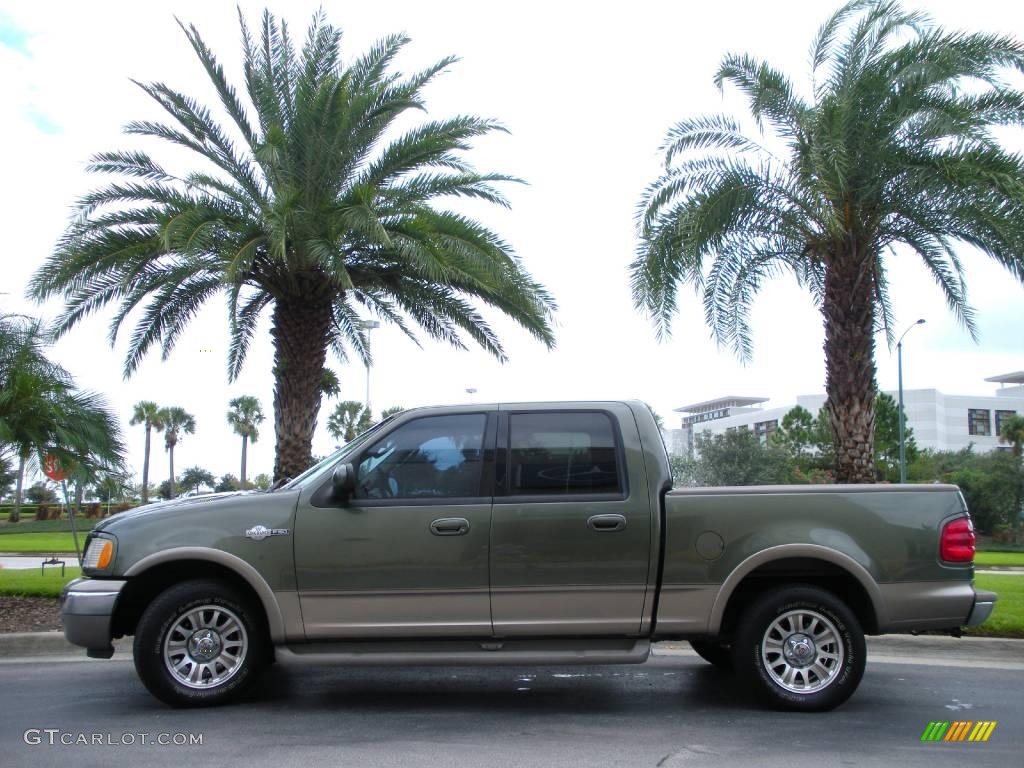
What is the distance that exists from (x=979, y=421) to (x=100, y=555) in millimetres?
105433

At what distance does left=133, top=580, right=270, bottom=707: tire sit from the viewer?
19.9ft

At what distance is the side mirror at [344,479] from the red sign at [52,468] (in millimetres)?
6701

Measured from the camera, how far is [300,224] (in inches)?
486

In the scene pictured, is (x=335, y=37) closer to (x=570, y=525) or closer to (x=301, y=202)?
(x=301, y=202)

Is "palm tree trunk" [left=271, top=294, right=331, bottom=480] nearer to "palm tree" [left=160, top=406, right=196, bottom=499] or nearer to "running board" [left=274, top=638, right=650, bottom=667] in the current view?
"running board" [left=274, top=638, right=650, bottom=667]

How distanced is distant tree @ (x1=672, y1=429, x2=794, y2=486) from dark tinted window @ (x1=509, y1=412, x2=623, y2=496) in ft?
90.6

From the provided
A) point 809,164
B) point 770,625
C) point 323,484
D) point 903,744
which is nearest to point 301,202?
point 809,164

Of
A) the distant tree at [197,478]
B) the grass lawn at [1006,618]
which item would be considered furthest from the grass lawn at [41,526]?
the grass lawn at [1006,618]

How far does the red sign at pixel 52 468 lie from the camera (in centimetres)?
1123

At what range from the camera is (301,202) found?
42.2 feet

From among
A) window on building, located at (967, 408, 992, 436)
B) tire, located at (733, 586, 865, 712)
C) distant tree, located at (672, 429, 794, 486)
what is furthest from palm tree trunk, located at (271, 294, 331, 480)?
window on building, located at (967, 408, 992, 436)

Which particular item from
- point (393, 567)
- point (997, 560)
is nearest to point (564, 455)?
point (393, 567)

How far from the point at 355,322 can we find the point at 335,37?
4.91 metres

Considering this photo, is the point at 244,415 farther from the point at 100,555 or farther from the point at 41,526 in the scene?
the point at 100,555
